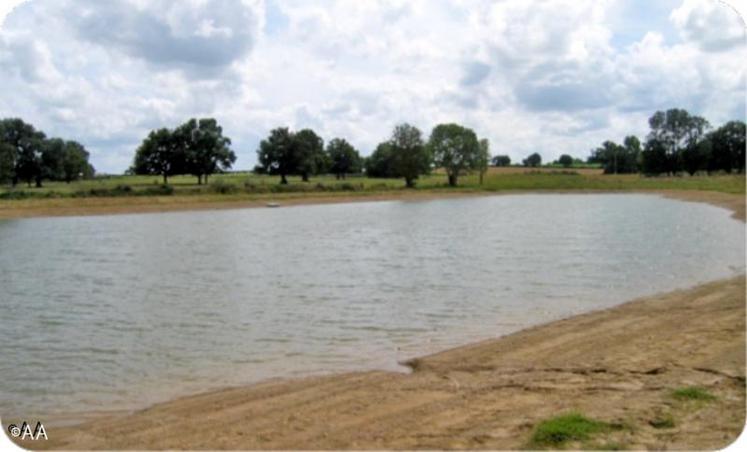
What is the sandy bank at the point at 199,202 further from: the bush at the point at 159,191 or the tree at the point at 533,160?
the tree at the point at 533,160

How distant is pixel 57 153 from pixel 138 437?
5744 cm

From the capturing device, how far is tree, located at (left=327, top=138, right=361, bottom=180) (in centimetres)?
14075

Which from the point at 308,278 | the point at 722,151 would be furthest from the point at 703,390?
the point at 722,151

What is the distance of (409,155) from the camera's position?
350 feet

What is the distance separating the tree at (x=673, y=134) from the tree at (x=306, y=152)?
181 ft

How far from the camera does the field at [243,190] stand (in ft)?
188

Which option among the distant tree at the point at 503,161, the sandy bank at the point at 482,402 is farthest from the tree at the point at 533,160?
the sandy bank at the point at 482,402

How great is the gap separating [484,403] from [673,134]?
115097 millimetres

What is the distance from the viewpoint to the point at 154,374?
10.9 meters

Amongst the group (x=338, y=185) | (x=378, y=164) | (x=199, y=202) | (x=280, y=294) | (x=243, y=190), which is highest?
(x=378, y=164)

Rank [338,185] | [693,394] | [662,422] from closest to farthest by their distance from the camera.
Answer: [662,422], [693,394], [338,185]

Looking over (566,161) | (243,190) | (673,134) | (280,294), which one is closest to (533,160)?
(566,161)

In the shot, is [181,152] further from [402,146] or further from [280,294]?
[280,294]

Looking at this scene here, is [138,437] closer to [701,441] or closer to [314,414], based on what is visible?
[314,414]
